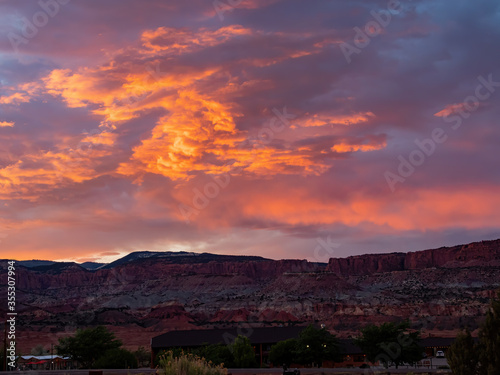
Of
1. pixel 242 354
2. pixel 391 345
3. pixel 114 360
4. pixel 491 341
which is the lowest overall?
pixel 114 360

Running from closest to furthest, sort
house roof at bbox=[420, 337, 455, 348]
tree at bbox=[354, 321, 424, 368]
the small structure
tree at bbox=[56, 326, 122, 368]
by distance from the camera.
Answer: tree at bbox=[354, 321, 424, 368] < tree at bbox=[56, 326, 122, 368] < the small structure < house roof at bbox=[420, 337, 455, 348]

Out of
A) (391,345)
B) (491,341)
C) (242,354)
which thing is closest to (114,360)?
(242,354)

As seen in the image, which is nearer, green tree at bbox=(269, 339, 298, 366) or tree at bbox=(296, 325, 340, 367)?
tree at bbox=(296, 325, 340, 367)

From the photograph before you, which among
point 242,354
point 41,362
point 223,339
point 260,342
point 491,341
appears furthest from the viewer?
point 260,342

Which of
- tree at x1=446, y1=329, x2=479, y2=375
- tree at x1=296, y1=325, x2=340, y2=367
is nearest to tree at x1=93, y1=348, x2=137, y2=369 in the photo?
tree at x1=296, y1=325, x2=340, y2=367

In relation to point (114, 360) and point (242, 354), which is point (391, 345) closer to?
point (242, 354)

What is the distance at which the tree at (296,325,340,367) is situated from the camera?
266 feet

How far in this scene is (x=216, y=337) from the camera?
96625mm

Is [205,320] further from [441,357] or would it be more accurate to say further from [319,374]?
[319,374]

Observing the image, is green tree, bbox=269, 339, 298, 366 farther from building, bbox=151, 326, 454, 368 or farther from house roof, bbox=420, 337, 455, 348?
house roof, bbox=420, 337, 455, 348

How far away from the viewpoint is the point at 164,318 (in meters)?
180

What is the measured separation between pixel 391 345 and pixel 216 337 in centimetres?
3346

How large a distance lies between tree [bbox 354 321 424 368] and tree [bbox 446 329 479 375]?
45958 mm

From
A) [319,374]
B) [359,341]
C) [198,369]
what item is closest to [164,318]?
[359,341]
